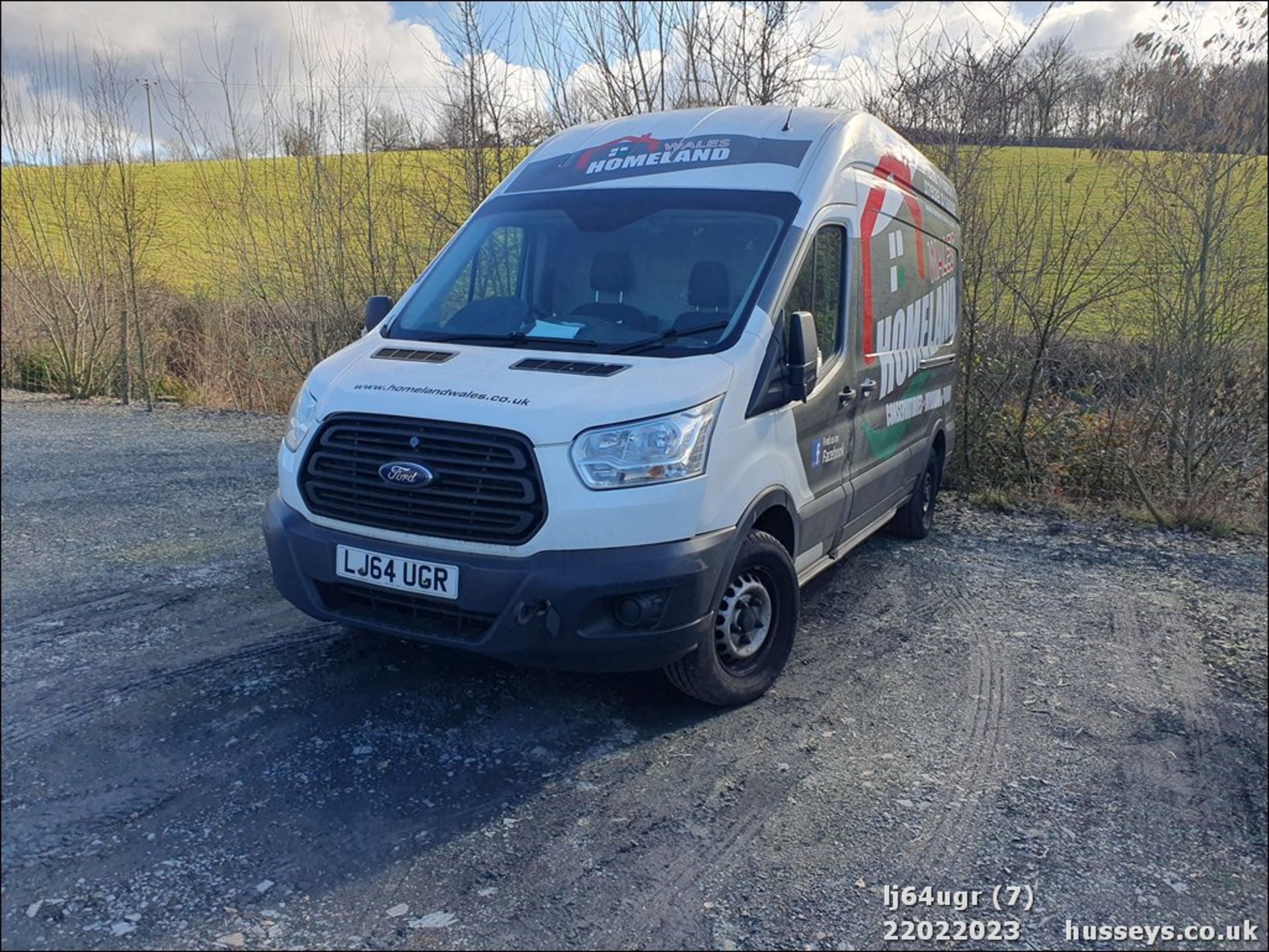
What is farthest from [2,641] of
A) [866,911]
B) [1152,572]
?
[1152,572]

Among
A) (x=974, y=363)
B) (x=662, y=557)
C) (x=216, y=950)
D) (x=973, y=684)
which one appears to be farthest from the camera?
(x=974, y=363)

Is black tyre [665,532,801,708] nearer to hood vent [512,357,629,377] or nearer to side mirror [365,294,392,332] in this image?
hood vent [512,357,629,377]

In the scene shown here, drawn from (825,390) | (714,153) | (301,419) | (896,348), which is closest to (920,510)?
(896,348)

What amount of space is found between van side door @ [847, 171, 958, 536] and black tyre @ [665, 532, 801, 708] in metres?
1.11

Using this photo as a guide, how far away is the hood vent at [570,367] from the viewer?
3.90 m

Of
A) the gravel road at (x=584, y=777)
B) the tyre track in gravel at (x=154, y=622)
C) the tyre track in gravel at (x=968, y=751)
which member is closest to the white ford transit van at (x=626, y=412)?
the gravel road at (x=584, y=777)

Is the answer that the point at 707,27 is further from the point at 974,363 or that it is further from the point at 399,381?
the point at 399,381

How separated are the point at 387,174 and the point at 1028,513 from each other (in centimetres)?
833

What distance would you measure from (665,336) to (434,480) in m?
1.22

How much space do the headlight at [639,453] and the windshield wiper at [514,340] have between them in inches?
28.9

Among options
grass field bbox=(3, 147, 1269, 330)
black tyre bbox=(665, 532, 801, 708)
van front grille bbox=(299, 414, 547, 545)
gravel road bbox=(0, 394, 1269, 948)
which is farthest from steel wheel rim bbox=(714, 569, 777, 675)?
grass field bbox=(3, 147, 1269, 330)

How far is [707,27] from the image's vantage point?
10.6 meters

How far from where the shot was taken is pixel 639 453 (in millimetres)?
3650

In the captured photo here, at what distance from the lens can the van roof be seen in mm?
4879
